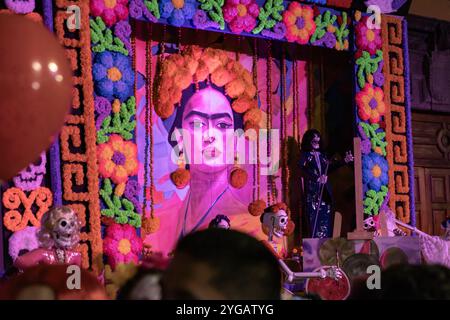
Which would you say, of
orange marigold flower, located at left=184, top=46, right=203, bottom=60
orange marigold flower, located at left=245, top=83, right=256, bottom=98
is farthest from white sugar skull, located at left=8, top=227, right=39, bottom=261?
orange marigold flower, located at left=245, top=83, right=256, bottom=98

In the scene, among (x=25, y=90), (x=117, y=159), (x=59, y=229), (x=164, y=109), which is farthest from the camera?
(x=164, y=109)

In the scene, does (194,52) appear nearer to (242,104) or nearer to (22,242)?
(242,104)

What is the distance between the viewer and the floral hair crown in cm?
578

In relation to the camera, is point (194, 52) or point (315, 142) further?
point (315, 142)

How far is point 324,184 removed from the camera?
6.09 meters

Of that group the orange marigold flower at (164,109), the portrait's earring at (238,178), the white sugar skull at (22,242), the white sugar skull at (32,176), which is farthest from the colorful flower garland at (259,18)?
the white sugar skull at (22,242)

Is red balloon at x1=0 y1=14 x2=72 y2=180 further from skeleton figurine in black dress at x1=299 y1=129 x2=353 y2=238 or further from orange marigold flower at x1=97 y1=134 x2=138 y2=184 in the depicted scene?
skeleton figurine in black dress at x1=299 y1=129 x2=353 y2=238

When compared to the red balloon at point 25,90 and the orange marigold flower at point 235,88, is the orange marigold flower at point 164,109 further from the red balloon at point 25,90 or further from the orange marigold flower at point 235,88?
the red balloon at point 25,90

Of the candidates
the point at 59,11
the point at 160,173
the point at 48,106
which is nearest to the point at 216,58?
the point at 160,173

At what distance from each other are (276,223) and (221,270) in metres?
4.26

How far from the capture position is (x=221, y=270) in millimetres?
1353

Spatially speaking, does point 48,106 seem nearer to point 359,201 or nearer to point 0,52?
point 0,52

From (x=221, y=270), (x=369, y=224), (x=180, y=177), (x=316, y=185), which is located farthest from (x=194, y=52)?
(x=221, y=270)

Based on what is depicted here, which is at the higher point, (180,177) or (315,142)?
(315,142)
